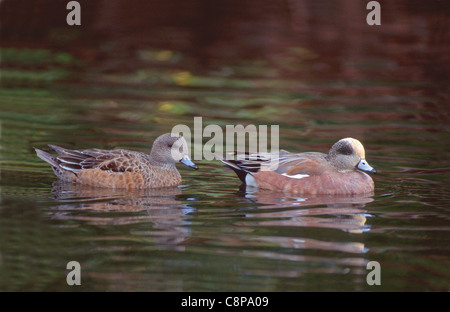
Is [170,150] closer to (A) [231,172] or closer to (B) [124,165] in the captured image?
(B) [124,165]

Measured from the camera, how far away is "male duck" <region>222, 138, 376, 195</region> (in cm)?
912

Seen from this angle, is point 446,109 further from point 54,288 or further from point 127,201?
point 54,288

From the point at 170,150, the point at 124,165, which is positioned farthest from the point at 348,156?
the point at 124,165

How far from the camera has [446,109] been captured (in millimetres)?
12812

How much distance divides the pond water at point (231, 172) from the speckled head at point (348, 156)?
0.37m

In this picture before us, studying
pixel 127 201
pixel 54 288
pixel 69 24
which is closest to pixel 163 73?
pixel 69 24

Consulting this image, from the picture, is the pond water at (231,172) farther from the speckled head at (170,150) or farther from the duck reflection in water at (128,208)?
the speckled head at (170,150)

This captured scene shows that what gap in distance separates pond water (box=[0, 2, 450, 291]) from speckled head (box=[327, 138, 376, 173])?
0.37 m

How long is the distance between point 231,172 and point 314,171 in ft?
4.66

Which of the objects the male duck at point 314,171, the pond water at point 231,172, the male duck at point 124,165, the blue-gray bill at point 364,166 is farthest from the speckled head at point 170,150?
the blue-gray bill at point 364,166

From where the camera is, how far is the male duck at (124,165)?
923 cm

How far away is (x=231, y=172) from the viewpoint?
10344 mm

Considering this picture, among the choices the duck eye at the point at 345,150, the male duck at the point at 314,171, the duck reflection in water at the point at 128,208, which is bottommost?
the duck reflection in water at the point at 128,208

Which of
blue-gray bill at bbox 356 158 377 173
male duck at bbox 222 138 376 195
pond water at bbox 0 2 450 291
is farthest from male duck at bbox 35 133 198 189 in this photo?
blue-gray bill at bbox 356 158 377 173
